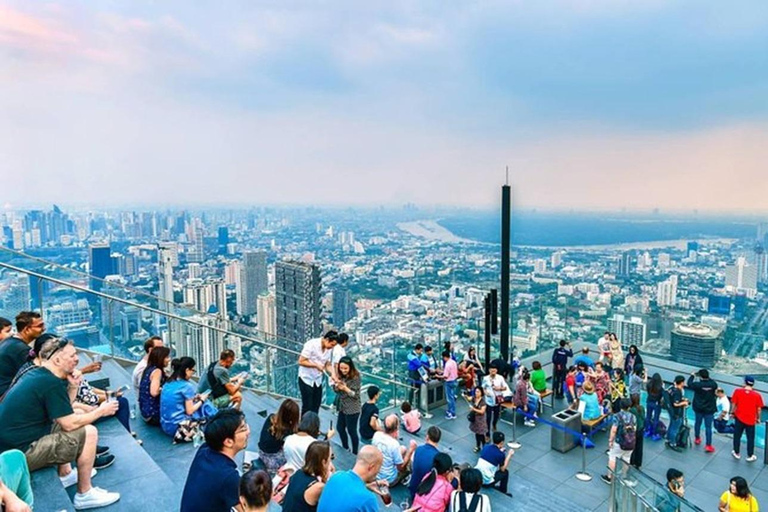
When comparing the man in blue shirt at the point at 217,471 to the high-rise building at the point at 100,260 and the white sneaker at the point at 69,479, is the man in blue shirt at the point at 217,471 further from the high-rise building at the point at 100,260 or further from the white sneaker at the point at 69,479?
the high-rise building at the point at 100,260

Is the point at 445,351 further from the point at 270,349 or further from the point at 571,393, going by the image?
the point at 270,349

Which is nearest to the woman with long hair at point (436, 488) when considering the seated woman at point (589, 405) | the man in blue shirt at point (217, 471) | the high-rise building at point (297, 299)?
the man in blue shirt at point (217, 471)

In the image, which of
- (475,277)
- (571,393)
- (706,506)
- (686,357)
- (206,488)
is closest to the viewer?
(206,488)

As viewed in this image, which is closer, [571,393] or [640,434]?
[640,434]

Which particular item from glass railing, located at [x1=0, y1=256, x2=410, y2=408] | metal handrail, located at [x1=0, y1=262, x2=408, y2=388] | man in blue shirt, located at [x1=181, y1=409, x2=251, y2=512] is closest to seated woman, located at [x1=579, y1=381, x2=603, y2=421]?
glass railing, located at [x1=0, y1=256, x2=410, y2=408]

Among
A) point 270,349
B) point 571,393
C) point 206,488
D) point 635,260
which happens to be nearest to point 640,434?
point 571,393

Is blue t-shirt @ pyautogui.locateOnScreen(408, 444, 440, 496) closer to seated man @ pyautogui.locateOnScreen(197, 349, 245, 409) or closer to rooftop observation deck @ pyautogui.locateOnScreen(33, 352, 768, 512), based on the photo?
rooftop observation deck @ pyautogui.locateOnScreen(33, 352, 768, 512)
